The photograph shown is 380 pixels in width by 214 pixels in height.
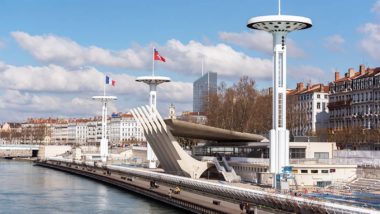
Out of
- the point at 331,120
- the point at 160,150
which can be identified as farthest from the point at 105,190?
the point at 331,120

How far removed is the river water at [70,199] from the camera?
5303 cm

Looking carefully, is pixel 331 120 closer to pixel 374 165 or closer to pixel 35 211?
pixel 374 165

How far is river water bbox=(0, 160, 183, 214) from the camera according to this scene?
53031 millimetres

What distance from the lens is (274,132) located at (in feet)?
187

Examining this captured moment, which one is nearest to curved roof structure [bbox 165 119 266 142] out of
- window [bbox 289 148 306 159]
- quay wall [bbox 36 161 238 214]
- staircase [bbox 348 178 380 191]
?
quay wall [bbox 36 161 238 214]

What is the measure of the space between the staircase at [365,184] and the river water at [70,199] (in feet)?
53.0

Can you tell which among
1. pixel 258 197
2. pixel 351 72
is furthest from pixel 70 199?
pixel 351 72

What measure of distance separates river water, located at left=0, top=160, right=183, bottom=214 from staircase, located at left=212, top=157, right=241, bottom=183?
9.61 m

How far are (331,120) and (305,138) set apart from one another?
44471 millimetres

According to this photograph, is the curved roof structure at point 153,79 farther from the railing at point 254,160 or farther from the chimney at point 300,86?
the chimney at point 300,86

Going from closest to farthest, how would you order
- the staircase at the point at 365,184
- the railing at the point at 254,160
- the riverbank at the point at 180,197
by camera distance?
the riverbank at the point at 180,197
the staircase at the point at 365,184
the railing at the point at 254,160

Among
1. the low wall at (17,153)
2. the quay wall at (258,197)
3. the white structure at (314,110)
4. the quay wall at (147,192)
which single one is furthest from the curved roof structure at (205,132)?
the low wall at (17,153)

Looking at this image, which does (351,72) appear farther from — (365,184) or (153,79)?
(365,184)

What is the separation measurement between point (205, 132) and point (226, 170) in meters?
5.80
